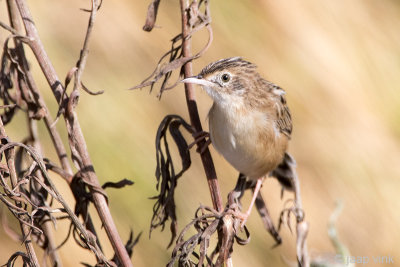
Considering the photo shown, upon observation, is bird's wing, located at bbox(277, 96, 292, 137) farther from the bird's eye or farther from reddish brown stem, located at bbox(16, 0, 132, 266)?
reddish brown stem, located at bbox(16, 0, 132, 266)

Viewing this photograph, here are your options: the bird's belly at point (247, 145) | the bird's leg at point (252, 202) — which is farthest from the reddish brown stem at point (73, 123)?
the bird's belly at point (247, 145)

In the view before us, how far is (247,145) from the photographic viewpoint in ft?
10.6

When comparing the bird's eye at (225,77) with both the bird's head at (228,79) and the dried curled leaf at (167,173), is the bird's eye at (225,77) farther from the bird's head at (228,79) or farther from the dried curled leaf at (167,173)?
the dried curled leaf at (167,173)

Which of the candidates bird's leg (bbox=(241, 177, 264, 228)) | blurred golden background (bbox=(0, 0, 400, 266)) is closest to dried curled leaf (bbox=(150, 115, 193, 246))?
bird's leg (bbox=(241, 177, 264, 228))

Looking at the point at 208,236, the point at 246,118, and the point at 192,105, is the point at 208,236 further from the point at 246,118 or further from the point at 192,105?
the point at 246,118

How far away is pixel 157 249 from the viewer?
5359mm

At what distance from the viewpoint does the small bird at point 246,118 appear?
119 inches

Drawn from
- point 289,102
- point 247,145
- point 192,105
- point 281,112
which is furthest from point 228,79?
point 289,102

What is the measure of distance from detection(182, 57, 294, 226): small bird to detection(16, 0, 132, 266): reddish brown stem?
1.02 meters

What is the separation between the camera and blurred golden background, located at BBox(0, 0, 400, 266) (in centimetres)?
522

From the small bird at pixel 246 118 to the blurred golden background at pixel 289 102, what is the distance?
6.26 ft

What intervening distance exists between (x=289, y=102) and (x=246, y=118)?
3.19 metres

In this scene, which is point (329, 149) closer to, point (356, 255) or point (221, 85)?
point (356, 255)

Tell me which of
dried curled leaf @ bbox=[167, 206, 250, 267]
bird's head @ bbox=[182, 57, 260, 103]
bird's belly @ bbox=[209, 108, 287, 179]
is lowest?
dried curled leaf @ bbox=[167, 206, 250, 267]
